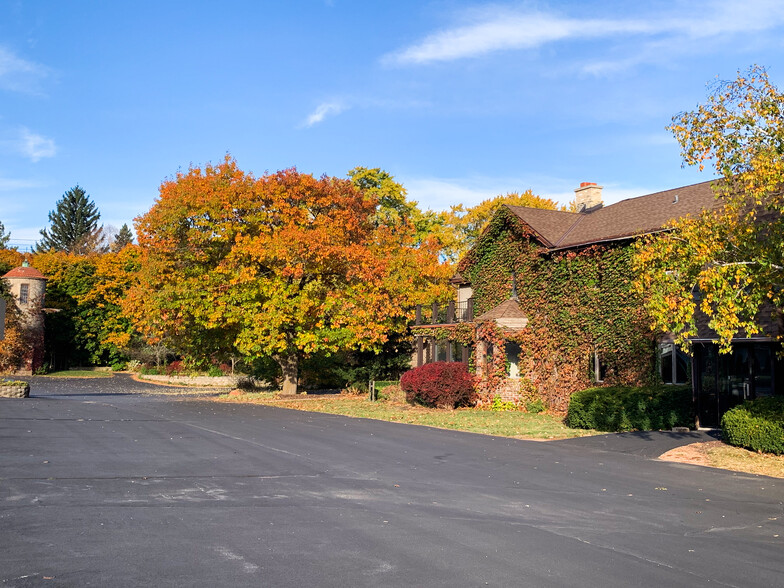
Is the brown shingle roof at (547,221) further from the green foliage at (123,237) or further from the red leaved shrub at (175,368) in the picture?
the green foliage at (123,237)

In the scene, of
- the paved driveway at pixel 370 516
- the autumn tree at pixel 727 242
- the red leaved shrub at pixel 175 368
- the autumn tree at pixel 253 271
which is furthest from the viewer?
the red leaved shrub at pixel 175 368

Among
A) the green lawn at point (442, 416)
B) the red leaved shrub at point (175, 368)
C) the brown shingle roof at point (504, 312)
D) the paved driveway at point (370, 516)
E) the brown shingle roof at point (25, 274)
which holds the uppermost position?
the brown shingle roof at point (25, 274)

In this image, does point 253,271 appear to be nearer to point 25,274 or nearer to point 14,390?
point 14,390

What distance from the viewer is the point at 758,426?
1565 cm

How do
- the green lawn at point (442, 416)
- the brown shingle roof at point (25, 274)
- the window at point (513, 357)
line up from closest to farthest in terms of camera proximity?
the green lawn at point (442, 416) < the window at point (513, 357) < the brown shingle roof at point (25, 274)

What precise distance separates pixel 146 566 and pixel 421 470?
7.05 meters

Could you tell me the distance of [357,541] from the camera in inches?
305

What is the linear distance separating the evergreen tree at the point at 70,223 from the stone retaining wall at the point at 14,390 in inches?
2745

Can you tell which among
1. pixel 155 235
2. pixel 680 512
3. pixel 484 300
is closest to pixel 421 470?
pixel 680 512

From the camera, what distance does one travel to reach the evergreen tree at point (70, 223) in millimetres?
100062

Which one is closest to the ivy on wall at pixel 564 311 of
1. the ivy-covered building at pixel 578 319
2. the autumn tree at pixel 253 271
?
the ivy-covered building at pixel 578 319

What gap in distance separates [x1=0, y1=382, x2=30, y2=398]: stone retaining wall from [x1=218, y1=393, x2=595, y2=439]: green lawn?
8890 mm

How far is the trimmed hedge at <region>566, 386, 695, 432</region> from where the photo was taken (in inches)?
797

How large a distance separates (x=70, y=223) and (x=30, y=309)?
4314 centimetres
